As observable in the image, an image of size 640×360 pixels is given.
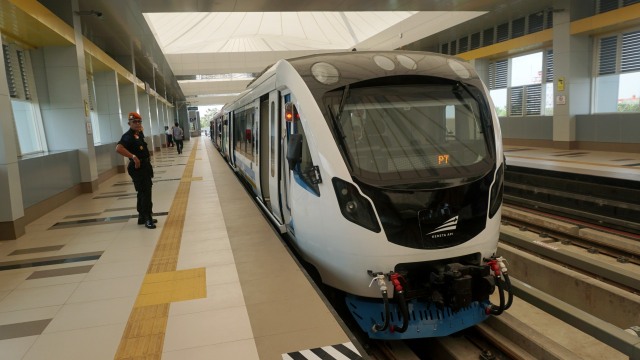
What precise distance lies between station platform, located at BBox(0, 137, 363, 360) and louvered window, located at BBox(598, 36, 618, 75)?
44.0ft

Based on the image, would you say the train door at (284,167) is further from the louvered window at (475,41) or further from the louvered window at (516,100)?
the louvered window at (475,41)

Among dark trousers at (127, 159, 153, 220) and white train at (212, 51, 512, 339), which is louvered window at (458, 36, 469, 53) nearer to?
white train at (212, 51, 512, 339)

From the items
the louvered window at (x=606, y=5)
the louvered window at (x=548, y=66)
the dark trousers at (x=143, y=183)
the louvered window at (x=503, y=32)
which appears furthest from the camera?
the louvered window at (x=503, y=32)

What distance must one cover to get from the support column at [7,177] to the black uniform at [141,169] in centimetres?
159

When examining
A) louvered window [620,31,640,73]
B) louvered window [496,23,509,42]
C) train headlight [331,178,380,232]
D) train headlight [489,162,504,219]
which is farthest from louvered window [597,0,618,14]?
train headlight [331,178,380,232]

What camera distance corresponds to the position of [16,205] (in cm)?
646

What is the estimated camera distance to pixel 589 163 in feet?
36.1

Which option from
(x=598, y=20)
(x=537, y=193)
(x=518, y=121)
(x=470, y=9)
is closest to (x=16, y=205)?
(x=537, y=193)

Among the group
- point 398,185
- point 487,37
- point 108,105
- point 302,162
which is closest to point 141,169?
point 302,162

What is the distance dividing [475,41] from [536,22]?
12.5ft

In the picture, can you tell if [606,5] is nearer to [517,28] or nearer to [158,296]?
[517,28]

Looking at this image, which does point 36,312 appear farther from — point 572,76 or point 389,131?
point 572,76

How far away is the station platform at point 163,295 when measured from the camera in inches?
119

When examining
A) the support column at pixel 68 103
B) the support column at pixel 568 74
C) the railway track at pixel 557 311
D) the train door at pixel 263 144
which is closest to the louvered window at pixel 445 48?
the support column at pixel 568 74
